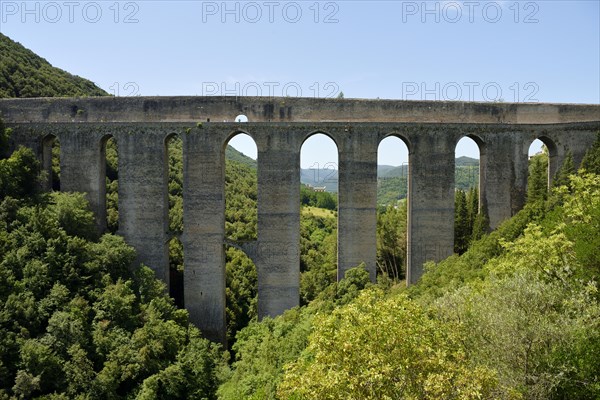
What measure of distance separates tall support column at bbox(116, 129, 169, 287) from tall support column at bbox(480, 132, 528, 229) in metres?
13.7

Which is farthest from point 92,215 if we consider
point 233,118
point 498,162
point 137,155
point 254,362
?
point 498,162

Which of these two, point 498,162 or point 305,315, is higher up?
point 498,162

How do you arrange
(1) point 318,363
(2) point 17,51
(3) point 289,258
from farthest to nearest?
(2) point 17,51
(3) point 289,258
(1) point 318,363

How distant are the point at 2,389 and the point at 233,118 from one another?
12.8 meters

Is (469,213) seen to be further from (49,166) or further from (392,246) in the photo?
(49,166)

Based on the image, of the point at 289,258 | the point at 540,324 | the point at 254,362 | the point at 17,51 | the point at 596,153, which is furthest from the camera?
the point at 17,51

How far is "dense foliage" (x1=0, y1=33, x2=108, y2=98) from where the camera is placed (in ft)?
102

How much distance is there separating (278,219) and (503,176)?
32.1ft

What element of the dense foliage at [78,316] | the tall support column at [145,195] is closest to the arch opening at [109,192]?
the tall support column at [145,195]

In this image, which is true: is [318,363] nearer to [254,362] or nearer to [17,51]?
[254,362]

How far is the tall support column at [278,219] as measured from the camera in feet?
66.5

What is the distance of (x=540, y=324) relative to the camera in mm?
8484

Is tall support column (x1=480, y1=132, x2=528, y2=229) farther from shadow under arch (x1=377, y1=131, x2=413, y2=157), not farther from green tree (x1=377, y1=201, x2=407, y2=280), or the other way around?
green tree (x1=377, y1=201, x2=407, y2=280)

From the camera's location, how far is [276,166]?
2036 centimetres
